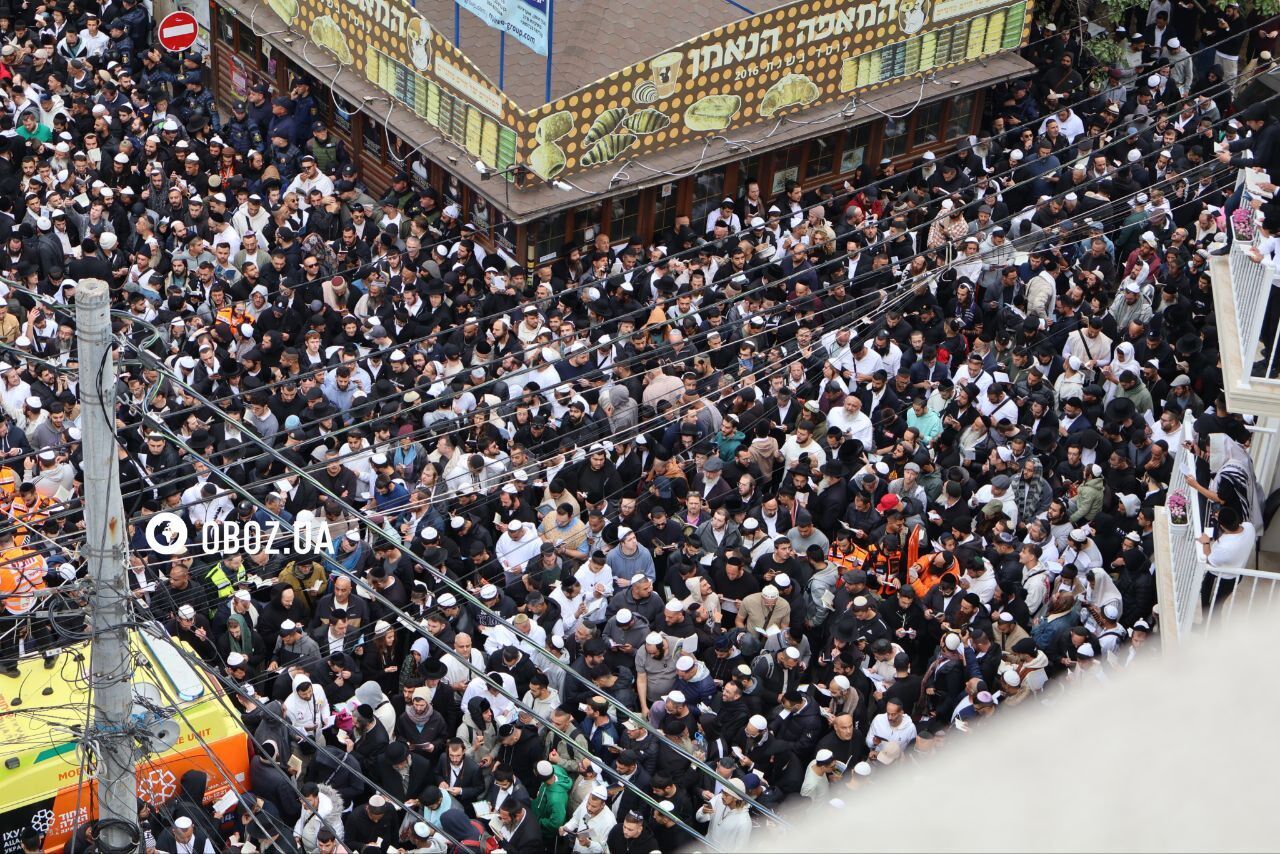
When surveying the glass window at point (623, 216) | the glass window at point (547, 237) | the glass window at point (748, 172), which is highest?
the glass window at point (748, 172)

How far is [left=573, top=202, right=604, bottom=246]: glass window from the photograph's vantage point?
1923cm

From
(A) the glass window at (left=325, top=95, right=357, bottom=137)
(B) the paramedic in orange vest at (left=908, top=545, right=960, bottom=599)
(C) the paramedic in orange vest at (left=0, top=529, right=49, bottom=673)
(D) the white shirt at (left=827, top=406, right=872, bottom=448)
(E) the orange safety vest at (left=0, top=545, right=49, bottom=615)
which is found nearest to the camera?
(C) the paramedic in orange vest at (left=0, top=529, right=49, bottom=673)

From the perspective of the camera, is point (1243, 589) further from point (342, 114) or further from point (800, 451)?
point (342, 114)

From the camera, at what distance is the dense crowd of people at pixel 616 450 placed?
12.0m

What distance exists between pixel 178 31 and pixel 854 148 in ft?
29.9

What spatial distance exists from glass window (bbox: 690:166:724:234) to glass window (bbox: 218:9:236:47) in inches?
284

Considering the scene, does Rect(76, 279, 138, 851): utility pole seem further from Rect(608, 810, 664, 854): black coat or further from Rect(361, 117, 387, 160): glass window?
Rect(361, 117, 387, 160): glass window

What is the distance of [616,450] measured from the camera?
1547cm

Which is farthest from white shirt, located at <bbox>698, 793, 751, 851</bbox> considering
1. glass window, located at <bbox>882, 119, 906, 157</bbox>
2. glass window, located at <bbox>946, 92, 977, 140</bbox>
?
glass window, located at <bbox>946, 92, 977, 140</bbox>

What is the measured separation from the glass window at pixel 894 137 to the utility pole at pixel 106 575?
1475 cm

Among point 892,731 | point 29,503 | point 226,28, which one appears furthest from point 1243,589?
point 226,28

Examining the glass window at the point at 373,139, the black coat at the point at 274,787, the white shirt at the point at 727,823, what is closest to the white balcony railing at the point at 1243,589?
the white shirt at the point at 727,823

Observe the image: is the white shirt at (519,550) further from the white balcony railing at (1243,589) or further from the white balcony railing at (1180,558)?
the white balcony railing at (1243,589)

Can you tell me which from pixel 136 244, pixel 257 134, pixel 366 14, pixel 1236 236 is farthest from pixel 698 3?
pixel 1236 236
